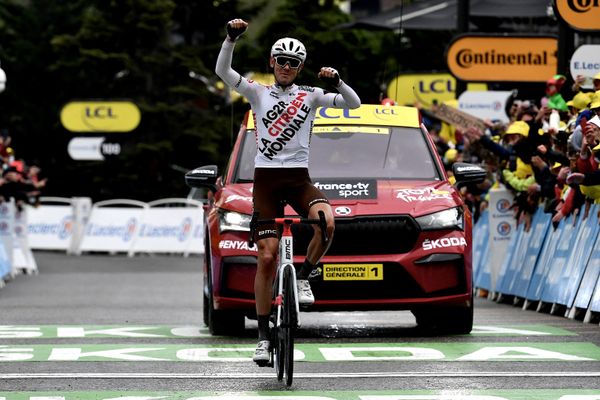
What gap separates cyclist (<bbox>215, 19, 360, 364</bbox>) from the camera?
34.1 feet

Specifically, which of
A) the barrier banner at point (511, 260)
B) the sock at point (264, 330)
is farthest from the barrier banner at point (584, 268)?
the sock at point (264, 330)

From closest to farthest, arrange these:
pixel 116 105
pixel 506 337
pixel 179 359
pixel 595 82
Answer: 1. pixel 179 359
2. pixel 506 337
3. pixel 595 82
4. pixel 116 105

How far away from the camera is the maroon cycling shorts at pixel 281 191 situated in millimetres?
10547

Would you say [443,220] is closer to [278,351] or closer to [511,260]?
[278,351]

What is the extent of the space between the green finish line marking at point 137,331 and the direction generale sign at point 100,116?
40.6 metres

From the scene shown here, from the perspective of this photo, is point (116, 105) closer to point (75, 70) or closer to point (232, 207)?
point (75, 70)

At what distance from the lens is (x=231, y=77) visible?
422 inches

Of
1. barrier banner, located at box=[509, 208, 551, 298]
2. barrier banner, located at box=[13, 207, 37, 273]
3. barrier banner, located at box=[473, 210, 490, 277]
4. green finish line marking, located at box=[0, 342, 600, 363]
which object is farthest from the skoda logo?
barrier banner, located at box=[13, 207, 37, 273]

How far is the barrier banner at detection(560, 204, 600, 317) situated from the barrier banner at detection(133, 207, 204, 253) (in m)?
23.7

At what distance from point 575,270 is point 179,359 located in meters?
5.77

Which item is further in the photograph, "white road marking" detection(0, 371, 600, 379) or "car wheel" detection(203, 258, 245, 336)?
"car wheel" detection(203, 258, 245, 336)

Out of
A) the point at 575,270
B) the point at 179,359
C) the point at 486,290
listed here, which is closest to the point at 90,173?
the point at 486,290

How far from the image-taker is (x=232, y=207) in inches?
524

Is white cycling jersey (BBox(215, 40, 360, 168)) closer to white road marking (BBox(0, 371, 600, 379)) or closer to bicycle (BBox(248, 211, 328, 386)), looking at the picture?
bicycle (BBox(248, 211, 328, 386))
